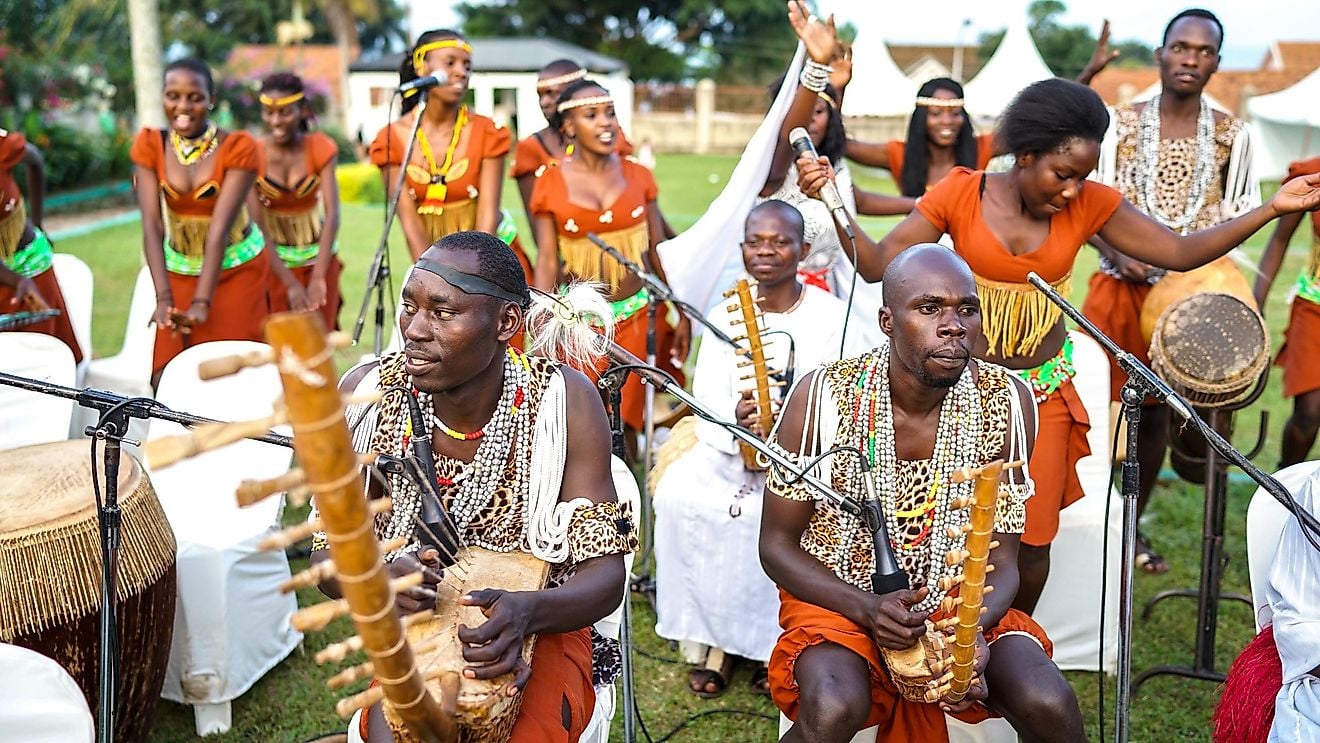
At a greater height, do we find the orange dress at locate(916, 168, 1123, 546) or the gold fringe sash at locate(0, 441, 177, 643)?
the orange dress at locate(916, 168, 1123, 546)

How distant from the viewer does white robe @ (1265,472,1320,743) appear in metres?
2.58

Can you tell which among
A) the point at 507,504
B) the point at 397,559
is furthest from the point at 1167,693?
the point at 397,559

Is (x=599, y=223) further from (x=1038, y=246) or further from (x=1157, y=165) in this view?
(x=1157, y=165)

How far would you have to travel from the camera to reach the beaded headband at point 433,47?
5.59 metres

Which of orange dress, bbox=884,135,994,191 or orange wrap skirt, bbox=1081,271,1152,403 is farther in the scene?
orange dress, bbox=884,135,994,191

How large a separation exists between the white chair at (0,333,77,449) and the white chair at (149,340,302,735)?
1.10 ft

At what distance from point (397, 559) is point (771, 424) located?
175 centimetres

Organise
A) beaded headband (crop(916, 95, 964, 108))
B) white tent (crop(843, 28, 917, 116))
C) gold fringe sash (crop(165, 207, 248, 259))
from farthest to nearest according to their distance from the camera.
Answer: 1. white tent (crop(843, 28, 917, 116))
2. beaded headband (crop(916, 95, 964, 108))
3. gold fringe sash (crop(165, 207, 248, 259))

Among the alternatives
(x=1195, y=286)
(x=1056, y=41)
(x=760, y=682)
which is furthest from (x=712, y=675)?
(x=1056, y=41)

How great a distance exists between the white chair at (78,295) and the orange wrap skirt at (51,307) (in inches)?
1.0

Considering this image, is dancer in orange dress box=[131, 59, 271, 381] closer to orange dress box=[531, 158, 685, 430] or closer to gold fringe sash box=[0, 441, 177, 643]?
orange dress box=[531, 158, 685, 430]

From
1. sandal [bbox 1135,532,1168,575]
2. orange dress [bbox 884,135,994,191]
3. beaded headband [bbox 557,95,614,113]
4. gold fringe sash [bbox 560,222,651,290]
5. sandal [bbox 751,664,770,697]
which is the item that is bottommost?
sandal [bbox 751,664,770,697]

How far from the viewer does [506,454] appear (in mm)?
2803

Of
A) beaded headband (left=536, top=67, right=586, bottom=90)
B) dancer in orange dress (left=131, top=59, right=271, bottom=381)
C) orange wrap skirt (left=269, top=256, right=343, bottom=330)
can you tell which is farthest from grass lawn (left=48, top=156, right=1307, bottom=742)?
beaded headband (left=536, top=67, right=586, bottom=90)
